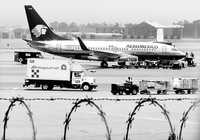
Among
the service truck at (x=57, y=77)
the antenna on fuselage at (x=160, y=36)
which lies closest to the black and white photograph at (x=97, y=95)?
the service truck at (x=57, y=77)

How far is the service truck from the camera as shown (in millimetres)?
34750

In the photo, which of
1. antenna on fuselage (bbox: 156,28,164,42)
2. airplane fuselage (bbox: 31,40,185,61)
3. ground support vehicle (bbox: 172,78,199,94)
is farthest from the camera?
antenna on fuselage (bbox: 156,28,164,42)

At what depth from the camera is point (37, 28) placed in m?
65.6

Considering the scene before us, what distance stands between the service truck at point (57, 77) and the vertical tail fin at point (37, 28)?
2848cm

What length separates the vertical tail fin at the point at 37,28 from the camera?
211 ft

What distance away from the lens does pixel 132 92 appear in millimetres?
32031

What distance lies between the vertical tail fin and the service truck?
93.4ft

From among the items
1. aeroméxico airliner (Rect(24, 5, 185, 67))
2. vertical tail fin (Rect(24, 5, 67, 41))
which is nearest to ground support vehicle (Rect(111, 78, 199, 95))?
aeroméxico airliner (Rect(24, 5, 185, 67))

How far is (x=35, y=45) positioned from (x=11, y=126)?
47.2 metres

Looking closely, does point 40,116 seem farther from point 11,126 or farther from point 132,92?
point 132,92

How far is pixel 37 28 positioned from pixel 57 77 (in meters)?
31.5

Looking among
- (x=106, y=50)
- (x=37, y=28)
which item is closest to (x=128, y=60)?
(x=106, y=50)

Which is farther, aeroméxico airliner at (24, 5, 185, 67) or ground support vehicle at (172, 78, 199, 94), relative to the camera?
aeroméxico airliner at (24, 5, 185, 67)

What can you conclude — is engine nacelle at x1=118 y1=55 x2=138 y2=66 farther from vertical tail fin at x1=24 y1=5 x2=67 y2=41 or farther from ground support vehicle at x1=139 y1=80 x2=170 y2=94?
ground support vehicle at x1=139 y1=80 x2=170 y2=94
